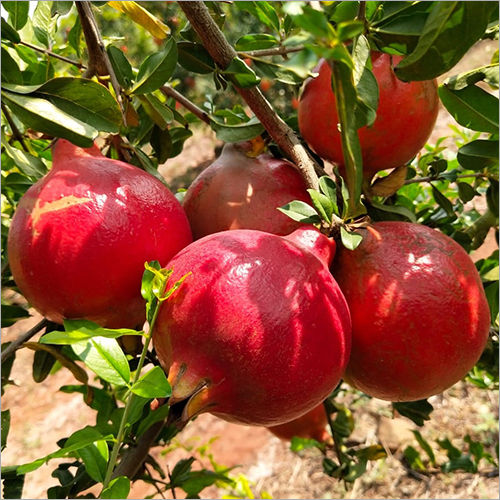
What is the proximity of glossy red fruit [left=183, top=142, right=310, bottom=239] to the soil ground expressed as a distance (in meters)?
1.40

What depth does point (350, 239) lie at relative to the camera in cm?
71

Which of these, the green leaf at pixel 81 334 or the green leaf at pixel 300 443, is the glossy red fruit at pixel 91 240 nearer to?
the green leaf at pixel 81 334

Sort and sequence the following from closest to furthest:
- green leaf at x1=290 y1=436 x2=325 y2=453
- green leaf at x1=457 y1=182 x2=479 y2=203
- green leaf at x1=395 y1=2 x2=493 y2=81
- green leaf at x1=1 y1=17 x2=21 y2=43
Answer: green leaf at x1=395 y1=2 x2=493 y2=81 → green leaf at x1=1 y1=17 x2=21 y2=43 → green leaf at x1=457 y1=182 x2=479 y2=203 → green leaf at x1=290 y1=436 x2=325 y2=453

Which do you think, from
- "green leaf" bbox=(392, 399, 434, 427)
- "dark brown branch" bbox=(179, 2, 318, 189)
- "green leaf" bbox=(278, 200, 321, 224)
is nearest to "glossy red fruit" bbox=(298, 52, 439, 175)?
"dark brown branch" bbox=(179, 2, 318, 189)

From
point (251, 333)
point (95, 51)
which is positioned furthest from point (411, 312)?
point (95, 51)

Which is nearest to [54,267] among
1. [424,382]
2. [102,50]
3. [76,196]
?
[76,196]

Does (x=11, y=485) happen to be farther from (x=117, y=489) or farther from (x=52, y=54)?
(x=52, y=54)

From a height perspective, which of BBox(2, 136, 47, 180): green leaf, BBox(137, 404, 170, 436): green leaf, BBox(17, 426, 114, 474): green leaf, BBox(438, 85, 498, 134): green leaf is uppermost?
BBox(438, 85, 498, 134): green leaf

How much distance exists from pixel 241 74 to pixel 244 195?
0.54ft

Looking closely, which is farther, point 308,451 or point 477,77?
point 308,451

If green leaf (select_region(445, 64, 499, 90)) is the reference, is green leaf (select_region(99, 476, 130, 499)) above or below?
below

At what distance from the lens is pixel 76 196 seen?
0.69 meters

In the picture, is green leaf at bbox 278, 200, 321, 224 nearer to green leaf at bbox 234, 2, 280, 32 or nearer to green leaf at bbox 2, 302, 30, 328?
green leaf at bbox 234, 2, 280, 32

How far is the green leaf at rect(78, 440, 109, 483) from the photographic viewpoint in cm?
67
